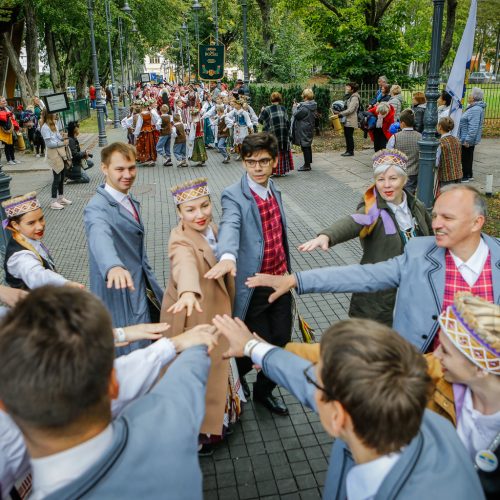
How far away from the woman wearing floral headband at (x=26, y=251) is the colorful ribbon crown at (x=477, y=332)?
8.01 ft

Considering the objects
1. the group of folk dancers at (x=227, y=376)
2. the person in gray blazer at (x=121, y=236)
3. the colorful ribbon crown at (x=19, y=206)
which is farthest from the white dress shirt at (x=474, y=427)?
the colorful ribbon crown at (x=19, y=206)

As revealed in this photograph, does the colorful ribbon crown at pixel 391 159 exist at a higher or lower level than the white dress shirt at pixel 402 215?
higher

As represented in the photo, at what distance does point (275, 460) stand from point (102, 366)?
250cm

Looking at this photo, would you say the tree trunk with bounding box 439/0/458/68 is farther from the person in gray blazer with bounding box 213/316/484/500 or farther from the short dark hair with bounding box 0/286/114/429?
the short dark hair with bounding box 0/286/114/429

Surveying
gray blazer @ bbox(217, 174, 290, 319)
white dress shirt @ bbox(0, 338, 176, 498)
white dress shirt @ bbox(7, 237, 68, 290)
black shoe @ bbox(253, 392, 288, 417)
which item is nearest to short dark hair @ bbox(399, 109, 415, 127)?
gray blazer @ bbox(217, 174, 290, 319)

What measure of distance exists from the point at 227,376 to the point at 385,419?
7.15 ft

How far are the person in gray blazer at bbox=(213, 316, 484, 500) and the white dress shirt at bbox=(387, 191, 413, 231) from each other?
7.36 feet

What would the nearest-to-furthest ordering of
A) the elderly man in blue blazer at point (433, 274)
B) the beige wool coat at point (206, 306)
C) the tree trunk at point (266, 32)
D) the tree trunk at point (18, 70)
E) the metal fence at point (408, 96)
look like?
1. the elderly man in blue blazer at point (433, 274)
2. the beige wool coat at point (206, 306)
3. the metal fence at point (408, 96)
4. the tree trunk at point (18, 70)
5. the tree trunk at point (266, 32)

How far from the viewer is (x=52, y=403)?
1.39m

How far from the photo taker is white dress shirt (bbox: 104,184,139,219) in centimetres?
394

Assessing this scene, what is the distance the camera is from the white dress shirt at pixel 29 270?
3473 millimetres

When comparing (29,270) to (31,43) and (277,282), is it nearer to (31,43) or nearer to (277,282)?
(277,282)

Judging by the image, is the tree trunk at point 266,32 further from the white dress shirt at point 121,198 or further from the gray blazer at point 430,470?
the gray blazer at point 430,470

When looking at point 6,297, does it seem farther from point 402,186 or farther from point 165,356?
point 402,186
